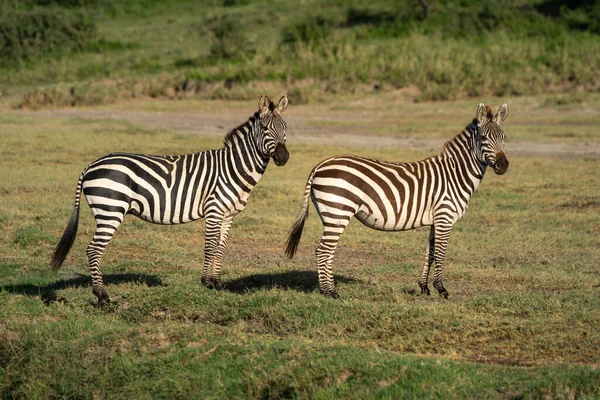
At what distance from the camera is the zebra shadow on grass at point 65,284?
29.5ft

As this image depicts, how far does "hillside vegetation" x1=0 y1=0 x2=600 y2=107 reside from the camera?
1099 inches

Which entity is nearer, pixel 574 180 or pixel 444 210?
pixel 444 210

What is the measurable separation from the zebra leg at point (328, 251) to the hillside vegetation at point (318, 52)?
18.8 meters

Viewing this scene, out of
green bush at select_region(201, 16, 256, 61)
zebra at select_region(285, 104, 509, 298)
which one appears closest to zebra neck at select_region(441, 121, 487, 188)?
zebra at select_region(285, 104, 509, 298)

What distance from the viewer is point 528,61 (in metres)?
28.8

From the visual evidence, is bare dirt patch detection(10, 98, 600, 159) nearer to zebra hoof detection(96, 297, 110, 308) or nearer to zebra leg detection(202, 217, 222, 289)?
zebra leg detection(202, 217, 222, 289)

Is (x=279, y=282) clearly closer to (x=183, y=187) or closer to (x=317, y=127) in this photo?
(x=183, y=187)

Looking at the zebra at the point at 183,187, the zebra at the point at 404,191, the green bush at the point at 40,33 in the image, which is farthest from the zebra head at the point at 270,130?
the green bush at the point at 40,33

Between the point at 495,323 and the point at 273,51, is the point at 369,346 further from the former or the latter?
the point at 273,51

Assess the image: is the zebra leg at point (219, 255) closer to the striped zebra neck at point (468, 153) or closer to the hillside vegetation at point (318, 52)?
the striped zebra neck at point (468, 153)

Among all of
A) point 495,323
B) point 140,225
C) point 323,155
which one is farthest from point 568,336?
point 323,155

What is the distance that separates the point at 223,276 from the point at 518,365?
3852mm

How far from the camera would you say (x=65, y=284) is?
9539 millimetres

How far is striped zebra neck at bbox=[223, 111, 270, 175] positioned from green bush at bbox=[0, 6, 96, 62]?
88.0 ft
